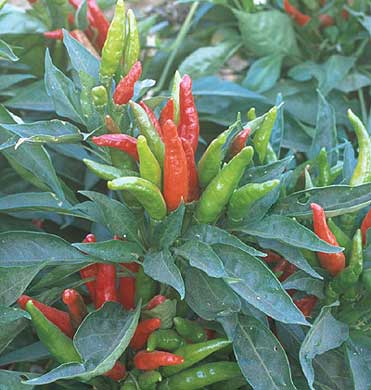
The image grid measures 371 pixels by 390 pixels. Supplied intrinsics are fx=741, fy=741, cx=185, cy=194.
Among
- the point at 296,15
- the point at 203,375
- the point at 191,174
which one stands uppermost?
the point at 191,174

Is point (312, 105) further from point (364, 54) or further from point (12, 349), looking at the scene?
point (12, 349)

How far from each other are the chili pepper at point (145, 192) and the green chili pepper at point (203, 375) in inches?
9.4

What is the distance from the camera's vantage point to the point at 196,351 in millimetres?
1072

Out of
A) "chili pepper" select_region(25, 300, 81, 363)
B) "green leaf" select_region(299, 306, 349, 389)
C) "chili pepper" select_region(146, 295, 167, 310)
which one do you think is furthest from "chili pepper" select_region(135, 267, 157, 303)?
"green leaf" select_region(299, 306, 349, 389)

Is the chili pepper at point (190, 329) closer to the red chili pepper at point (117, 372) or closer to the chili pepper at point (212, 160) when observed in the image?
the red chili pepper at point (117, 372)

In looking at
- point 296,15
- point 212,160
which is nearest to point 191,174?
point 212,160

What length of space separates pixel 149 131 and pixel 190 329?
30 cm

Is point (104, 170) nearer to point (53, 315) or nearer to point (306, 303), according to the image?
point (53, 315)

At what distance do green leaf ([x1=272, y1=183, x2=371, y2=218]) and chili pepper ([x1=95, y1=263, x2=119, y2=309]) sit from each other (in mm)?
260

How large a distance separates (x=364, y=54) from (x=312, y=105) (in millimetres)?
247

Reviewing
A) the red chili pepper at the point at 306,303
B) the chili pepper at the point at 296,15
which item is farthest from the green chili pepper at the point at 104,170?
the chili pepper at the point at 296,15

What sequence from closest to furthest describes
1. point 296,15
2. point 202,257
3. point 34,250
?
point 202,257, point 34,250, point 296,15

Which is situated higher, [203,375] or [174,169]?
[174,169]

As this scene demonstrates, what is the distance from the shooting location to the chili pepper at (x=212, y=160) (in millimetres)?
1010
